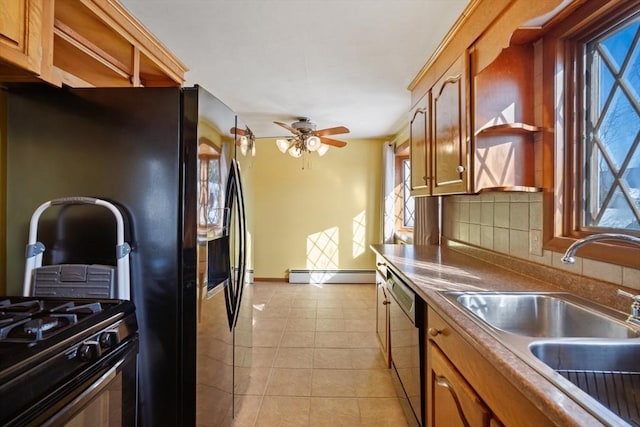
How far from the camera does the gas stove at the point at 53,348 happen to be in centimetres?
70

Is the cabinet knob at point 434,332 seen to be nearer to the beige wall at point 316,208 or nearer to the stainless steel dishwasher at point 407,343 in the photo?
the stainless steel dishwasher at point 407,343

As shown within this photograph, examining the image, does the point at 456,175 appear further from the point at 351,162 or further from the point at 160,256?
the point at 351,162

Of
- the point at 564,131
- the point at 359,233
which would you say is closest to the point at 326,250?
the point at 359,233

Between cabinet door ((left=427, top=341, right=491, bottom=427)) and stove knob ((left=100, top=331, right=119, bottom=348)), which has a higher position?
stove knob ((left=100, top=331, right=119, bottom=348))

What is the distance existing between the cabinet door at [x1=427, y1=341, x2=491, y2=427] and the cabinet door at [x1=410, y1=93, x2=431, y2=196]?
1326 millimetres

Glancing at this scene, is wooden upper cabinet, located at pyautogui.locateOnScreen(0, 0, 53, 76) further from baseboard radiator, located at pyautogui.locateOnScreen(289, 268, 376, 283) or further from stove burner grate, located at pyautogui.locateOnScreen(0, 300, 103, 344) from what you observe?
baseboard radiator, located at pyautogui.locateOnScreen(289, 268, 376, 283)

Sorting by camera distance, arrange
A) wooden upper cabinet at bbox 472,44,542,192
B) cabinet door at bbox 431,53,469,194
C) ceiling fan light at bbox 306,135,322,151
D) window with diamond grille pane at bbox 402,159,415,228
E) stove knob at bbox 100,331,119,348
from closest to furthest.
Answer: stove knob at bbox 100,331,119,348 < wooden upper cabinet at bbox 472,44,542,192 < cabinet door at bbox 431,53,469,194 < ceiling fan light at bbox 306,135,322,151 < window with diamond grille pane at bbox 402,159,415,228

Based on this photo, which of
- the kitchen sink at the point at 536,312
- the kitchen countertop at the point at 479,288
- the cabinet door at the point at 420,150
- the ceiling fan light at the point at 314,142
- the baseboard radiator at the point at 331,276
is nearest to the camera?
the kitchen countertop at the point at 479,288

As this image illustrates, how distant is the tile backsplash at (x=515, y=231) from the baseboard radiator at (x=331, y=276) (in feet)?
8.82

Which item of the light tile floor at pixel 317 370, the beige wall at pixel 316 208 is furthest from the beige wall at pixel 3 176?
the beige wall at pixel 316 208

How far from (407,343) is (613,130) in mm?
1370

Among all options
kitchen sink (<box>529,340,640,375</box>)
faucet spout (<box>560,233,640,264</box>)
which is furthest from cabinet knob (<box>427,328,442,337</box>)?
faucet spout (<box>560,233,640,264</box>)

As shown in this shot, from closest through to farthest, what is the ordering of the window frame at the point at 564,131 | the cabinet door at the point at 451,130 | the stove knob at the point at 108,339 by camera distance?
1. the stove knob at the point at 108,339
2. the window frame at the point at 564,131
3. the cabinet door at the point at 451,130

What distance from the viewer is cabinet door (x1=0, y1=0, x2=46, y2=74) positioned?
1.00 meters
